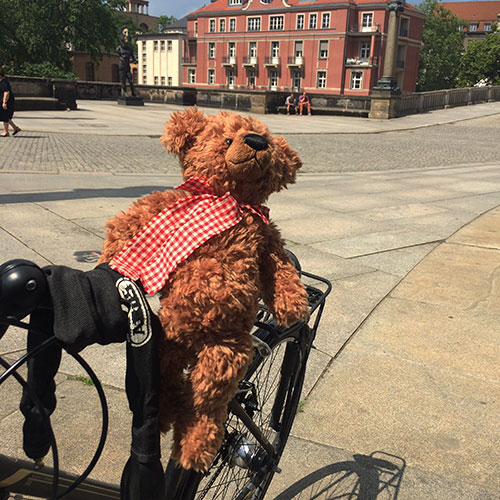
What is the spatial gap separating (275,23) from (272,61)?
191 inches

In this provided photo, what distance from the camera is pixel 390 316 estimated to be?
4.23 metres

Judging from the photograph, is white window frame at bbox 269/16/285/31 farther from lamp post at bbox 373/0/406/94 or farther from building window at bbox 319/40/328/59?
lamp post at bbox 373/0/406/94

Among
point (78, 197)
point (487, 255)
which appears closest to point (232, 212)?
point (487, 255)

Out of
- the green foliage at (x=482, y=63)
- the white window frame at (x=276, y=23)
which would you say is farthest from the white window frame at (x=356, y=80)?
the green foliage at (x=482, y=63)

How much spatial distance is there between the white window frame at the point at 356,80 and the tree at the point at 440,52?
83.3 ft

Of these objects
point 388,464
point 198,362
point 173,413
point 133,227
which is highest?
point 133,227

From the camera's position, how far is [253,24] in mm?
72188

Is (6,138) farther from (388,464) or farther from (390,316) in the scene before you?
(388,464)

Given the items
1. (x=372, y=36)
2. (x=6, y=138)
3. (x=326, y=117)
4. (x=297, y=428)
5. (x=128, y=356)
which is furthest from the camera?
(x=372, y=36)

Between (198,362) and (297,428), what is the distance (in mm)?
1550

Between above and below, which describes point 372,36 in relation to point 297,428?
above

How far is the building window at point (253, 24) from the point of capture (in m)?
71.5

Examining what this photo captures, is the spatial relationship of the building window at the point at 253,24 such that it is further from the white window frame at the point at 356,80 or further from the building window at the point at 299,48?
the white window frame at the point at 356,80

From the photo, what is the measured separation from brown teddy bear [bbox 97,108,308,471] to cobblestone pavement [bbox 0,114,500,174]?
9188mm
